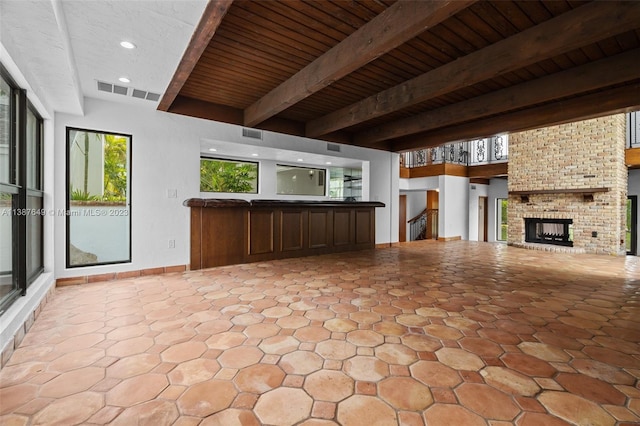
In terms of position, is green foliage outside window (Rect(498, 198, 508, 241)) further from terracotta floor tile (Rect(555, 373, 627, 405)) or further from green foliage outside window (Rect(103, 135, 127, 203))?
green foliage outside window (Rect(103, 135, 127, 203))

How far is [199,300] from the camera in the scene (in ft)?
10.4

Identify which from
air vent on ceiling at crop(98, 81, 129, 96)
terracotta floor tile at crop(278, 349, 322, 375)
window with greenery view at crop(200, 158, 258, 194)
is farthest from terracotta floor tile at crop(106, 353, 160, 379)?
window with greenery view at crop(200, 158, 258, 194)

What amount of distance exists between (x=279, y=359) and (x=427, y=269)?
3536mm

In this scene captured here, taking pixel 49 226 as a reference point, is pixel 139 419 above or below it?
below

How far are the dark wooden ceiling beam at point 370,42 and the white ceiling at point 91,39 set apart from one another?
1356 millimetres

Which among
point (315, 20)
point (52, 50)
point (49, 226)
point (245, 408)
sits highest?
point (315, 20)

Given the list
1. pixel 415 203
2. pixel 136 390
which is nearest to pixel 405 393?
pixel 136 390

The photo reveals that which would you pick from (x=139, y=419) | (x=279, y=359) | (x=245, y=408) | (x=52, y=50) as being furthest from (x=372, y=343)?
(x=52, y=50)

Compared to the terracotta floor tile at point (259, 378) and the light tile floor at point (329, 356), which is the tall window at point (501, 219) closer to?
the light tile floor at point (329, 356)

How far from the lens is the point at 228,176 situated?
22.3 ft

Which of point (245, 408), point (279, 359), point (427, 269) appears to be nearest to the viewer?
point (245, 408)

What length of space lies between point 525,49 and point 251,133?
4186 millimetres

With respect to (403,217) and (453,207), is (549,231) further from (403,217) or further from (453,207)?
(403,217)

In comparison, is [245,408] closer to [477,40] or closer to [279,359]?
[279,359]
